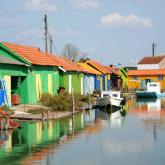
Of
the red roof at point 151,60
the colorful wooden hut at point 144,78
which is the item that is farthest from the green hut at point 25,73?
the red roof at point 151,60

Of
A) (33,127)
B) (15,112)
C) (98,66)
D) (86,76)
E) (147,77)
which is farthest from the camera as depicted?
(147,77)

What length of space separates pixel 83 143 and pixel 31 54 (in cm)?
2098

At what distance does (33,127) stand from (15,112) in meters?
A: 4.71

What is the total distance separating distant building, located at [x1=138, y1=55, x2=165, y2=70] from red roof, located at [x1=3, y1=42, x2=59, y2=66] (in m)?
64.1

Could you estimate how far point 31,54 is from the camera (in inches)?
1684

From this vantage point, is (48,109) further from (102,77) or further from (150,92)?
(102,77)

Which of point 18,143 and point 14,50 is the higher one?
point 14,50

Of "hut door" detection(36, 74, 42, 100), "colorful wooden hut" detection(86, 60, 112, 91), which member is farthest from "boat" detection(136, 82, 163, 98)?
"hut door" detection(36, 74, 42, 100)

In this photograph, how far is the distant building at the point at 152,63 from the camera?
108125 millimetres

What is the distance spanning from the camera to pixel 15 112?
107ft

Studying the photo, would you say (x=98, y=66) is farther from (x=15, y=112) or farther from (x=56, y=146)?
Answer: (x=56, y=146)

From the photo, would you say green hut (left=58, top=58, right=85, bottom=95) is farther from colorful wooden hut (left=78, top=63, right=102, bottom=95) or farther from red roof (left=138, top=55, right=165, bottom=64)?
red roof (left=138, top=55, right=165, bottom=64)

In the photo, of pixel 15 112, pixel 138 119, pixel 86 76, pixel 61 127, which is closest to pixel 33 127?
pixel 61 127

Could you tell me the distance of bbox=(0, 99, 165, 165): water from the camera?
18.9 meters
